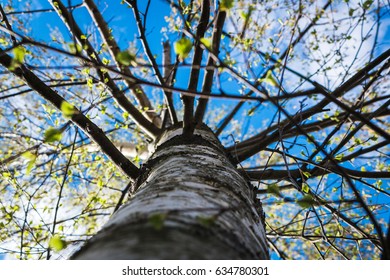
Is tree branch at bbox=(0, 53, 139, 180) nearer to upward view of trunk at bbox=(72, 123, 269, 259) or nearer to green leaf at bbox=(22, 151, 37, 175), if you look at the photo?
green leaf at bbox=(22, 151, 37, 175)

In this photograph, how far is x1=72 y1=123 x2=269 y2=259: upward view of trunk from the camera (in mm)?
754

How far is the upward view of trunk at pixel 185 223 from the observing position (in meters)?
0.75

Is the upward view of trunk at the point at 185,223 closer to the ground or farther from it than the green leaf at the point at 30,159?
closer to the ground

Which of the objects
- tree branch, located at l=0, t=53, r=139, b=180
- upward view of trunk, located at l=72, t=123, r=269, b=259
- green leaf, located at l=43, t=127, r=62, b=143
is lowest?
upward view of trunk, located at l=72, t=123, r=269, b=259

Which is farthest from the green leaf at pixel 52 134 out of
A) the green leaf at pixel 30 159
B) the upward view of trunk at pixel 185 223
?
the upward view of trunk at pixel 185 223

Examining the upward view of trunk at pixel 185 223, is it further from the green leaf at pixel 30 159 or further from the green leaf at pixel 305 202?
the green leaf at pixel 30 159

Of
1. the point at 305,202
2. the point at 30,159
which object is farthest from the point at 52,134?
the point at 305,202

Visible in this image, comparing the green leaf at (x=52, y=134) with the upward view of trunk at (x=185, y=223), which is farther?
the green leaf at (x=52, y=134)

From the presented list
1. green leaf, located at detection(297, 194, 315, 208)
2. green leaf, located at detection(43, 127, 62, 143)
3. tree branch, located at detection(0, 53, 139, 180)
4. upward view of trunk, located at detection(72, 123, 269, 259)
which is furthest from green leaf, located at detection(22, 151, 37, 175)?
green leaf, located at detection(297, 194, 315, 208)

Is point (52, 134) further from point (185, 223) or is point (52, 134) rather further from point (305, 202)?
point (305, 202)

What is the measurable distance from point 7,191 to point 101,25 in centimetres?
260

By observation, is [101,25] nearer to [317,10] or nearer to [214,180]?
[317,10]

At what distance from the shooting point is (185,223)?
874 mm

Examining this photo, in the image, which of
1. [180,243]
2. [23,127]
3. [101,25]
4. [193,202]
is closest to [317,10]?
[101,25]
